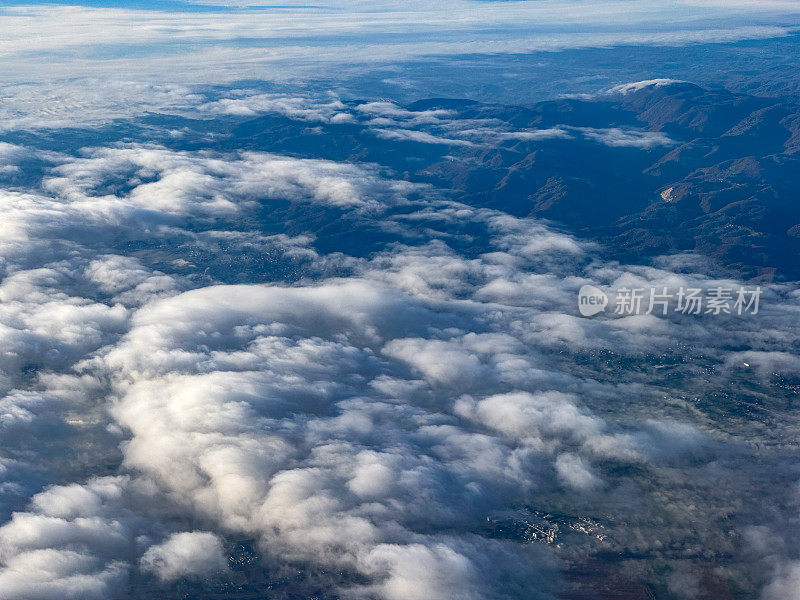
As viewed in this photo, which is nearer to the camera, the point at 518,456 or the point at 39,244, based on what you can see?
the point at 518,456

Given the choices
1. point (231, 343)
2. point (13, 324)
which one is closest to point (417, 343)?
point (231, 343)

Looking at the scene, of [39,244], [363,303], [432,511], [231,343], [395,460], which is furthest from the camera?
[39,244]

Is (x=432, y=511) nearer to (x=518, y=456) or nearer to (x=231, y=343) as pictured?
(x=518, y=456)

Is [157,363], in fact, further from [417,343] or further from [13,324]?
[417,343]

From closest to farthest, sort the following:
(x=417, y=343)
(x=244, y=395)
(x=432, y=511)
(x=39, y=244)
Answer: (x=432, y=511) < (x=244, y=395) < (x=417, y=343) < (x=39, y=244)

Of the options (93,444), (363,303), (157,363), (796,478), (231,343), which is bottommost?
(93,444)

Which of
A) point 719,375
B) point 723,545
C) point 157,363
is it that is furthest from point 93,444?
point 719,375

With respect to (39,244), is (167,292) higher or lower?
lower
